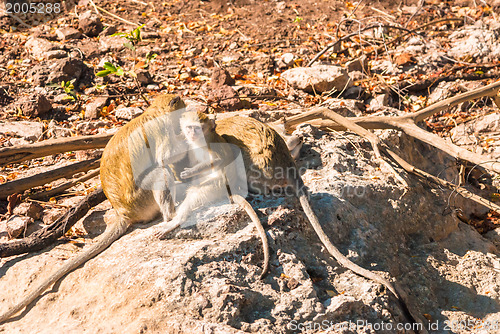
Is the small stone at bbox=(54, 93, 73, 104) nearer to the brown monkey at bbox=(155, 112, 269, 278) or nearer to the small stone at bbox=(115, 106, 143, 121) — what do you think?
the small stone at bbox=(115, 106, 143, 121)

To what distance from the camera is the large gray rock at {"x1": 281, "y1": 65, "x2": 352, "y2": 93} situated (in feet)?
23.0

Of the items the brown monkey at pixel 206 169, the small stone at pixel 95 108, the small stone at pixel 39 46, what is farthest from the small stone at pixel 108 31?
the brown monkey at pixel 206 169

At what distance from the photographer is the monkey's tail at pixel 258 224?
10.9ft

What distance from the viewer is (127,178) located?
11.9 ft

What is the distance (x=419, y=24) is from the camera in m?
9.18

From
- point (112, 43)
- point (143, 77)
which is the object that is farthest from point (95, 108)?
point (112, 43)

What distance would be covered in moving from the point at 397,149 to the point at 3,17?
7.13 metres

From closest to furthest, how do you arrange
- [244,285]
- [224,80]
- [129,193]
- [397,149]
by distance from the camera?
1. [244,285]
2. [129,193]
3. [397,149]
4. [224,80]

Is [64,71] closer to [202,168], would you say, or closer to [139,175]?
[139,175]

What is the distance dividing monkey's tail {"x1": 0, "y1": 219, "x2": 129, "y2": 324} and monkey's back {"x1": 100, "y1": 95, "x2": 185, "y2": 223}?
111 mm

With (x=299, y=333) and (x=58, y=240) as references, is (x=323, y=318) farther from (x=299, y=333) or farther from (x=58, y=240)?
(x=58, y=240)

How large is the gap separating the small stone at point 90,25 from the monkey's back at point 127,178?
528cm

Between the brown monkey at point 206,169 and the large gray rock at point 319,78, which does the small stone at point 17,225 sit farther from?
the large gray rock at point 319,78

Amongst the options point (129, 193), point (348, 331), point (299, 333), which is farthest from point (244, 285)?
point (129, 193)
